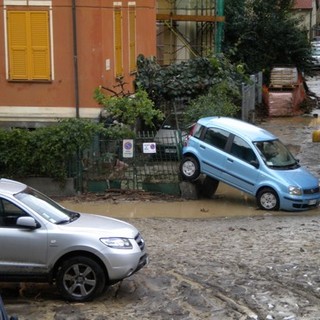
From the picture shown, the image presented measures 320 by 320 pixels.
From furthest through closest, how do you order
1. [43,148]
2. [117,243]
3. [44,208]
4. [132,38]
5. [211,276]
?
[132,38] → [43,148] → [211,276] → [44,208] → [117,243]

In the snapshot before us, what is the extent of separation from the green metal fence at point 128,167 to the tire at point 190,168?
12.5 inches

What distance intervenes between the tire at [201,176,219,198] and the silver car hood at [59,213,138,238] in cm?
867

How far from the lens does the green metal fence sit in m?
17.6

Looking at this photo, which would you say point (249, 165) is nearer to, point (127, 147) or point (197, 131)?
point (197, 131)

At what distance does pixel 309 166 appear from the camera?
21188 millimetres

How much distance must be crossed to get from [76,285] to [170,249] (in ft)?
11.1

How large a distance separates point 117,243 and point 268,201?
829cm

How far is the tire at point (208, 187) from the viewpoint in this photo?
17922 millimetres

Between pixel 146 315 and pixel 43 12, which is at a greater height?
pixel 43 12

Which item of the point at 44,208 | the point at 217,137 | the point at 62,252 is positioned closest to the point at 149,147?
the point at 217,137

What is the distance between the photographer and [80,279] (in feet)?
28.9

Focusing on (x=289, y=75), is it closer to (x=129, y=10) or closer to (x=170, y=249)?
(x=129, y=10)

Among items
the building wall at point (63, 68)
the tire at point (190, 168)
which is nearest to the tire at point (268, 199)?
the tire at point (190, 168)

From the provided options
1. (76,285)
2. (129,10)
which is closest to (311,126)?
(129,10)
